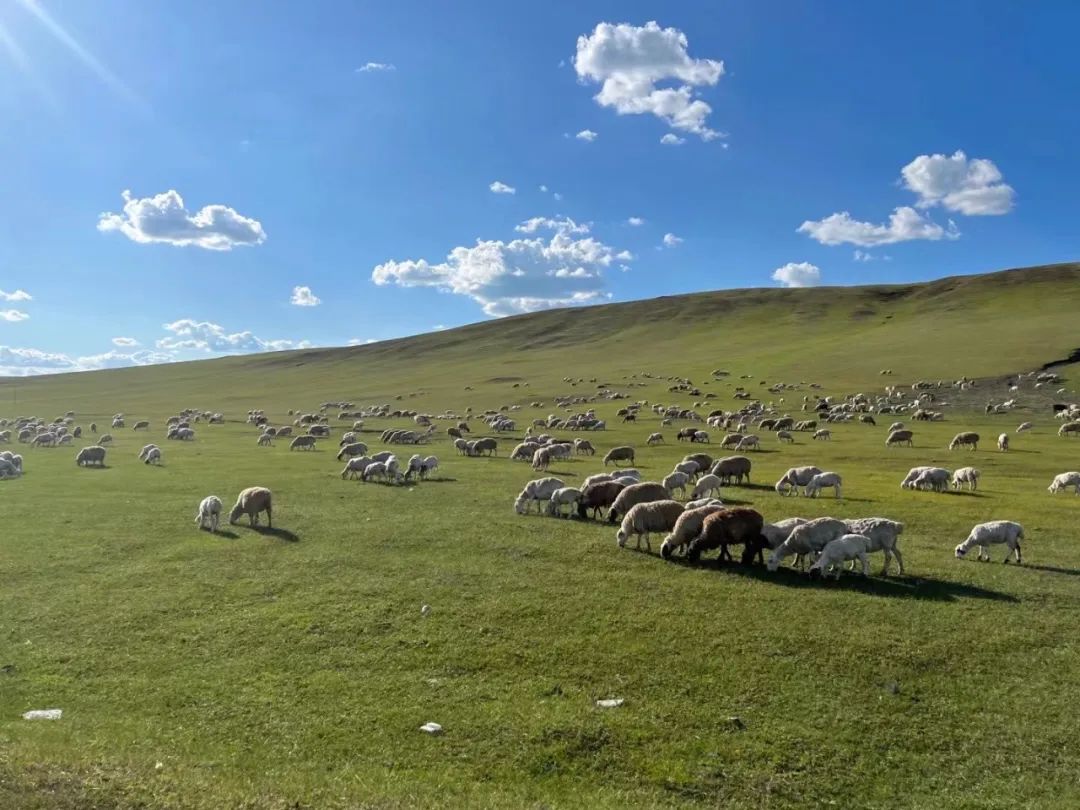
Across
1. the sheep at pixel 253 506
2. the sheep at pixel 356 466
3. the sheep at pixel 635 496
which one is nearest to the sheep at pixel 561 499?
the sheep at pixel 635 496

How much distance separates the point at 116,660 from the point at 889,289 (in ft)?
601

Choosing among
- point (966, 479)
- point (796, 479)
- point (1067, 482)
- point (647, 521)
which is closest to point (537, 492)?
point (647, 521)

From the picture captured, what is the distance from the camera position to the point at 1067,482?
91.8ft

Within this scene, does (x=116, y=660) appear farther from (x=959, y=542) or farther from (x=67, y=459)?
(x=67, y=459)

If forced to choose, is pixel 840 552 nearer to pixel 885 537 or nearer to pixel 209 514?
pixel 885 537

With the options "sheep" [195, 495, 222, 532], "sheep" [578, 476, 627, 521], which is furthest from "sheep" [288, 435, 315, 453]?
"sheep" [578, 476, 627, 521]

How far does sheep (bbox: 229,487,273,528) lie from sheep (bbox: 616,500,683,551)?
1164 centimetres

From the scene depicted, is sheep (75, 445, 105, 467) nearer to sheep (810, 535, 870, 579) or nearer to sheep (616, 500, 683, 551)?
sheep (616, 500, 683, 551)

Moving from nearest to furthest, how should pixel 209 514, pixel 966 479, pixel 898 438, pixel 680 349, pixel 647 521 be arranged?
1. pixel 647 521
2. pixel 209 514
3. pixel 966 479
4. pixel 898 438
5. pixel 680 349

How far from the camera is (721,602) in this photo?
15648 millimetres

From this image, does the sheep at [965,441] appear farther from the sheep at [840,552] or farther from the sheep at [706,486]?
the sheep at [840,552]

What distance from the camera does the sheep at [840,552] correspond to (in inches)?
665

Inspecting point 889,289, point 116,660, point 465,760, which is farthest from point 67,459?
point 889,289

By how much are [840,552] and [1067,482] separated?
17.3 metres
